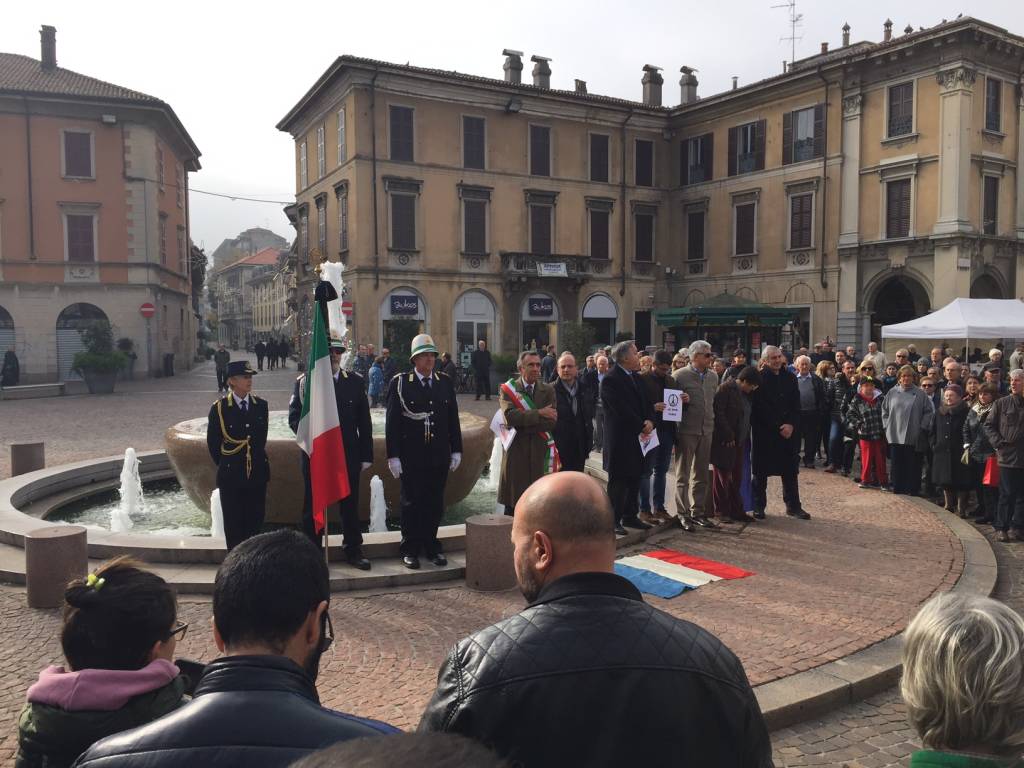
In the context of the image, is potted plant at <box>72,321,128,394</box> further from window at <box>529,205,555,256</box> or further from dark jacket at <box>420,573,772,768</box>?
dark jacket at <box>420,573,772,768</box>

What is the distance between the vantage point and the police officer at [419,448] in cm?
716

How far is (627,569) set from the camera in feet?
23.8

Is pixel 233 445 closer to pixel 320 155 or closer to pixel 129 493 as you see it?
pixel 129 493

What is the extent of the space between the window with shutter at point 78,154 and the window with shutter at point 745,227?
2804cm

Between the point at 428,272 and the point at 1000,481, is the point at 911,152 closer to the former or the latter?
the point at 428,272

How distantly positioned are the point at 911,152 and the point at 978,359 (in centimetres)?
1059

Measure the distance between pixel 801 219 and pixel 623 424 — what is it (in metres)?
29.2

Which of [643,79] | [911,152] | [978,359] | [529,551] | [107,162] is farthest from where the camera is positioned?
[643,79]

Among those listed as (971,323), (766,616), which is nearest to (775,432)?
(766,616)

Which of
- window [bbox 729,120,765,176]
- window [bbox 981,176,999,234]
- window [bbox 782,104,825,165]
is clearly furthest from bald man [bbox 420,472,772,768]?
window [bbox 729,120,765,176]

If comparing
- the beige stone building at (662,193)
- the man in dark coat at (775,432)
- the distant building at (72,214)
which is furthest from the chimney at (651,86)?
the man in dark coat at (775,432)

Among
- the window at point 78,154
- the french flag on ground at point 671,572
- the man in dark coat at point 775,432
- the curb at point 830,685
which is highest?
the window at point 78,154

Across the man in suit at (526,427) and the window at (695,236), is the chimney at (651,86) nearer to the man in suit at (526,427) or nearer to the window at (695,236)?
the window at (695,236)

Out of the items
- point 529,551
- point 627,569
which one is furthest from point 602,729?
point 627,569
